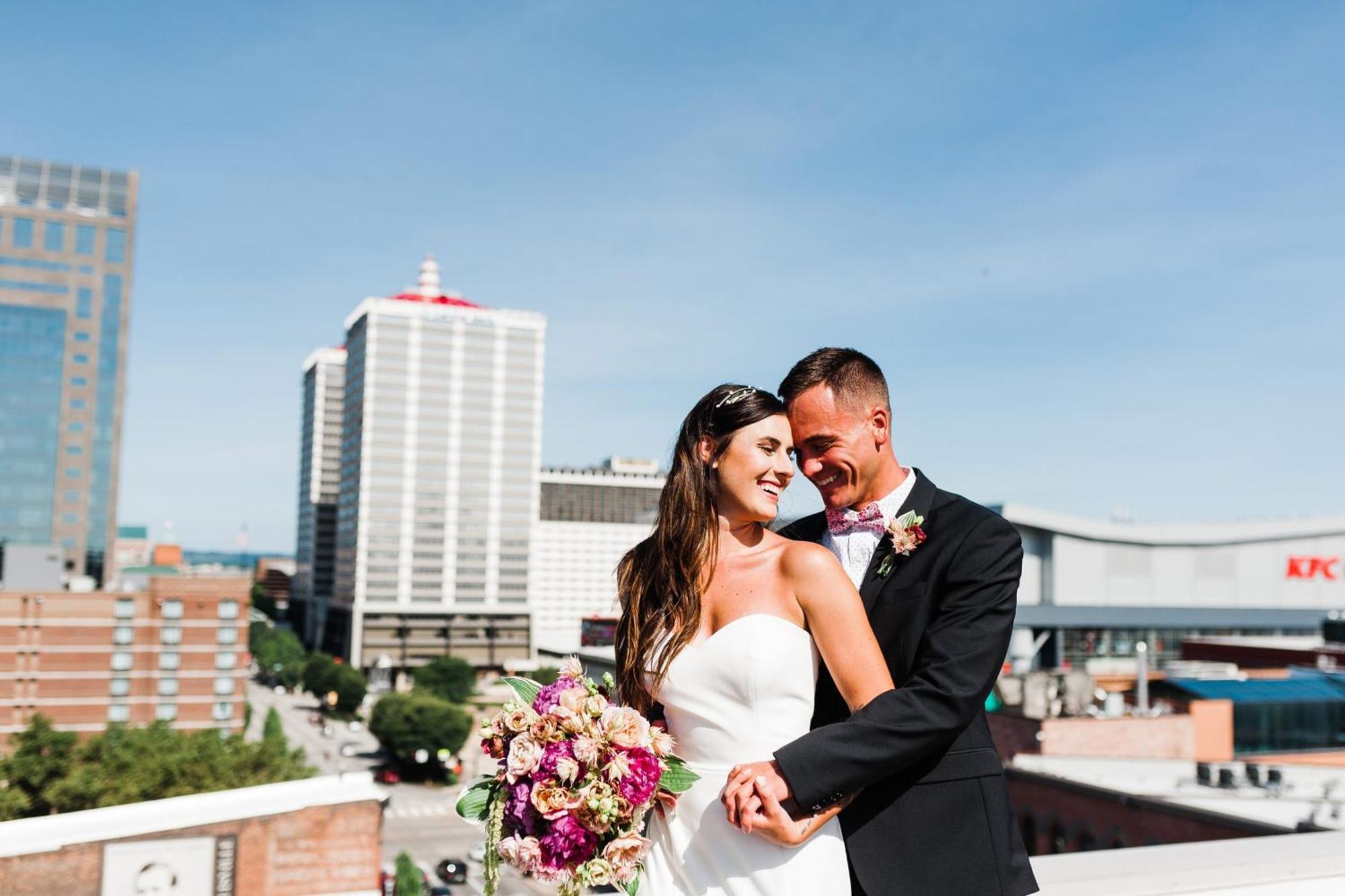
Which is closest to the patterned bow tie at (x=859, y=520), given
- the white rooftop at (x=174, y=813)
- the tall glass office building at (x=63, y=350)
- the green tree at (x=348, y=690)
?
the white rooftop at (x=174, y=813)

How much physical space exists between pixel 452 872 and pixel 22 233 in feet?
322

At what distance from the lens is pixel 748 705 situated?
340cm

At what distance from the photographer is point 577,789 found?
10.6ft

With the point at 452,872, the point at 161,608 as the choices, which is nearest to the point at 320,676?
the point at 161,608

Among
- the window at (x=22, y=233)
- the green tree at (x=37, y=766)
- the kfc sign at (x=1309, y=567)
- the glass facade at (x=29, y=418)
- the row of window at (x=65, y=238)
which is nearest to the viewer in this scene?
the green tree at (x=37, y=766)

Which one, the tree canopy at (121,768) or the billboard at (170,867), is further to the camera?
the tree canopy at (121,768)

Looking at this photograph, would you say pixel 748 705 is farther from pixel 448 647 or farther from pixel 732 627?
pixel 448 647

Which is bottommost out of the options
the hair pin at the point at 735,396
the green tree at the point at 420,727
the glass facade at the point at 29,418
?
the green tree at the point at 420,727

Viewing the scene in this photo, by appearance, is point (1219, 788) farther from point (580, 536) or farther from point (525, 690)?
point (580, 536)

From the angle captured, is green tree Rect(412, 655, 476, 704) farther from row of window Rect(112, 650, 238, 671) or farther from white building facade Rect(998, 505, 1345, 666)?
white building facade Rect(998, 505, 1345, 666)

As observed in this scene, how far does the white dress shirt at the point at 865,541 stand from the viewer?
3.59m

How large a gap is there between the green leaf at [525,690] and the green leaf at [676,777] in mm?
494

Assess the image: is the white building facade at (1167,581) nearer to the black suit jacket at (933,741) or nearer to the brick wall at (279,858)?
the brick wall at (279,858)

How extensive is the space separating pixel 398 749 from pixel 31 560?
84.8ft
